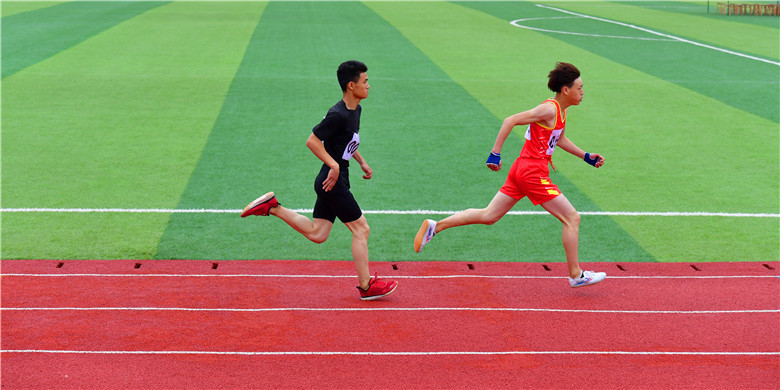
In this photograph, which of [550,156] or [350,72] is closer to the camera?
[350,72]

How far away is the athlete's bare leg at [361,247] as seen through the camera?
7543 millimetres

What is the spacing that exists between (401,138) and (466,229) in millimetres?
4835

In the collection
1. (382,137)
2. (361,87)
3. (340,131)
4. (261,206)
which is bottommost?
(382,137)

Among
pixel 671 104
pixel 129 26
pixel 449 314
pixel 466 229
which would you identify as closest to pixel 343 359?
pixel 449 314

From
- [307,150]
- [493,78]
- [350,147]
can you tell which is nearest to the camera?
[350,147]

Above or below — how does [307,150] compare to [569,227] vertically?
below

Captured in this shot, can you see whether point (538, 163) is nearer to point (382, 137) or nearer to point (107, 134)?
point (382, 137)

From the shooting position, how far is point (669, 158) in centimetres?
1364

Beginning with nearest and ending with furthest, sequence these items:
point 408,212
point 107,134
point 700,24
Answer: point 408,212 → point 107,134 → point 700,24

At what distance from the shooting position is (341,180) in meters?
7.51

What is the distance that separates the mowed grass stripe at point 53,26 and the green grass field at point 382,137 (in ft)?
0.66

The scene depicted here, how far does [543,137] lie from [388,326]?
2.18m

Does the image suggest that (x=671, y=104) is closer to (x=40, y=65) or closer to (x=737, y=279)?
(x=737, y=279)

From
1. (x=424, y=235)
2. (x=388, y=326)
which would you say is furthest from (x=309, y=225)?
(x=388, y=326)
